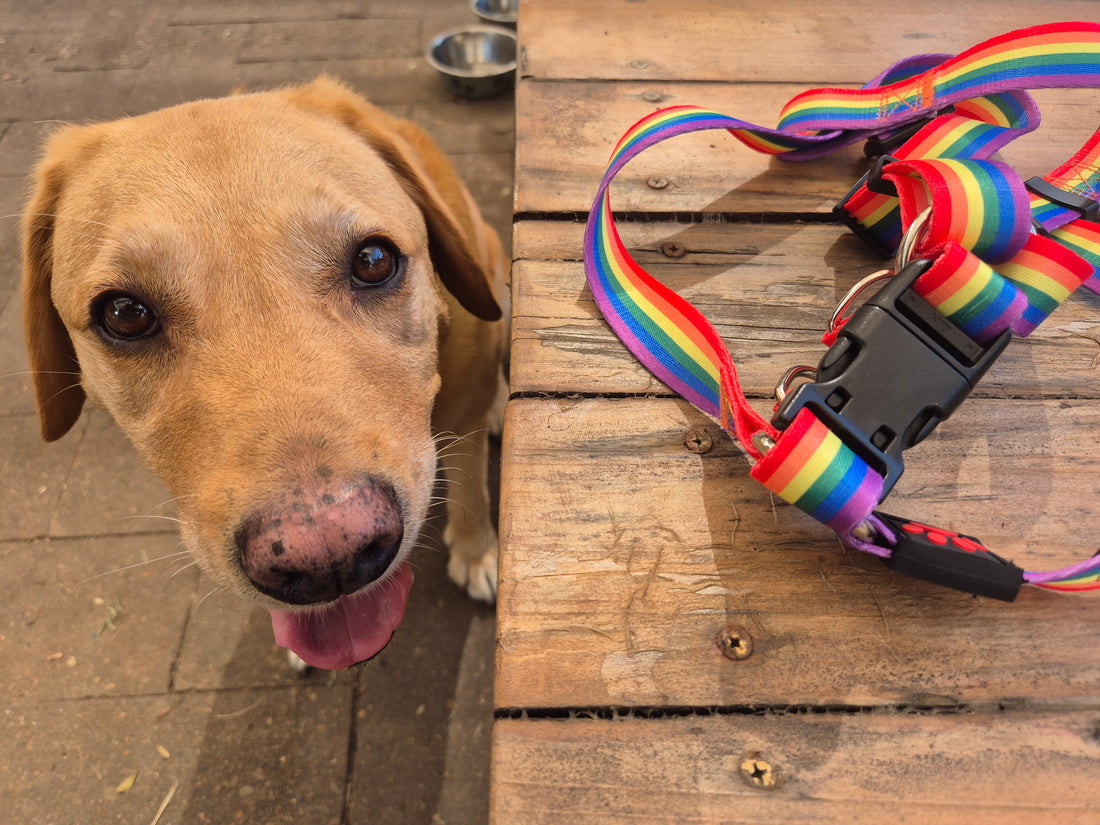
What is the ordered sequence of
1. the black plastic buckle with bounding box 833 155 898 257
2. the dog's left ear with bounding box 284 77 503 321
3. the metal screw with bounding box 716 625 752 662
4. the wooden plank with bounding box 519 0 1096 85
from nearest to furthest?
the metal screw with bounding box 716 625 752 662, the black plastic buckle with bounding box 833 155 898 257, the dog's left ear with bounding box 284 77 503 321, the wooden plank with bounding box 519 0 1096 85

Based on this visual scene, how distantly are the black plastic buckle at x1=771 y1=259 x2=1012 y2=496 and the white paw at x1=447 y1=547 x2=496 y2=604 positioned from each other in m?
1.63

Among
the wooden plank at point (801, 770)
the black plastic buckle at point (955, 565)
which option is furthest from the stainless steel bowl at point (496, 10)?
the wooden plank at point (801, 770)

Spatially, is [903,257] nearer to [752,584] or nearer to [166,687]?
[752,584]

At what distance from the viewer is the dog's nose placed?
940mm

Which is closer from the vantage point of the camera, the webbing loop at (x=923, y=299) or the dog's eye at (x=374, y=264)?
the webbing loop at (x=923, y=299)

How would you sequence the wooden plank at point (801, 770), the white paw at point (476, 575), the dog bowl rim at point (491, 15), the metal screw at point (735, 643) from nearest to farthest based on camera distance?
the wooden plank at point (801, 770) < the metal screw at point (735, 643) < the white paw at point (476, 575) < the dog bowl rim at point (491, 15)

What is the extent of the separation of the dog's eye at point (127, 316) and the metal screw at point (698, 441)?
1.07 metres

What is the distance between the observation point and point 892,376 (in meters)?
0.92

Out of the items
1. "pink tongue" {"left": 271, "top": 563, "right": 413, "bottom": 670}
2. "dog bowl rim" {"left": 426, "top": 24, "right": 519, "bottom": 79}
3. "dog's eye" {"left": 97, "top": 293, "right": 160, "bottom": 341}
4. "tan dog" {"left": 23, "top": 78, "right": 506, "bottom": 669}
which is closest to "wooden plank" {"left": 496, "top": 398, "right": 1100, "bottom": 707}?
"tan dog" {"left": 23, "top": 78, "right": 506, "bottom": 669}

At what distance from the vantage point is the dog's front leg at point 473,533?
220 cm

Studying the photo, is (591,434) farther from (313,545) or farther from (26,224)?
(26,224)

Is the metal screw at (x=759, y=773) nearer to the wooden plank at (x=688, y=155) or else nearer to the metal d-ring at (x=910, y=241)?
the metal d-ring at (x=910, y=241)

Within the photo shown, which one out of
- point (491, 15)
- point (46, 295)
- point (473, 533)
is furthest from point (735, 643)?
point (491, 15)

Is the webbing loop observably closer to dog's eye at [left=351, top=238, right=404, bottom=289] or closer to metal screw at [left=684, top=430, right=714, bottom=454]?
metal screw at [left=684, top=430, right=714, bottom=454]
